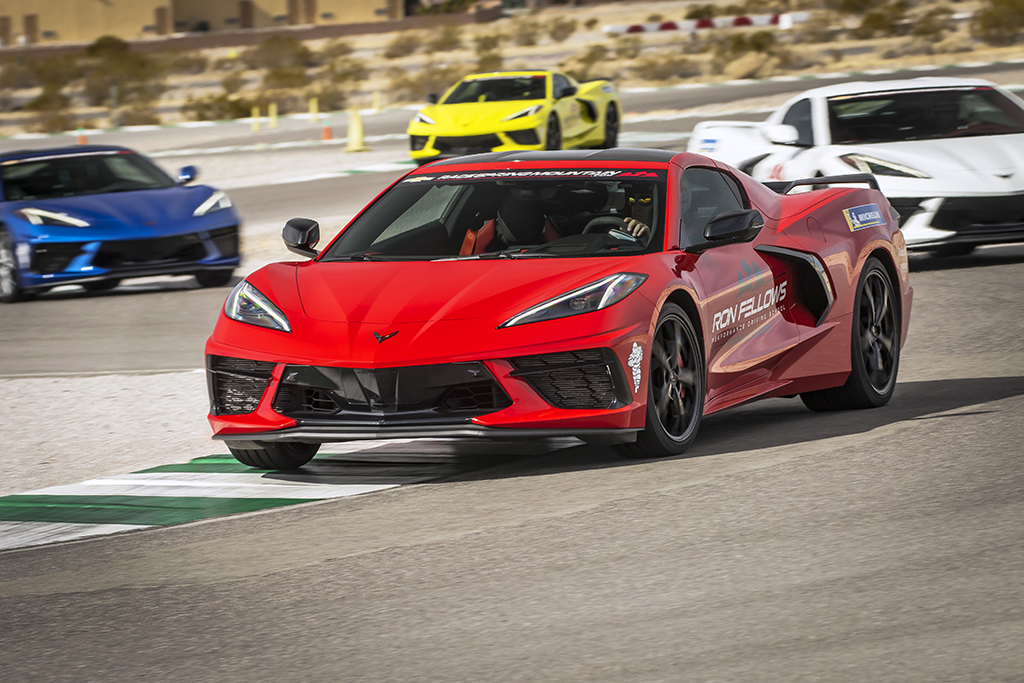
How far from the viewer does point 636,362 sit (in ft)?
20.9

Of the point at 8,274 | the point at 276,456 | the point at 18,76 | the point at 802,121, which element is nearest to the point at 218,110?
the point at 18,76

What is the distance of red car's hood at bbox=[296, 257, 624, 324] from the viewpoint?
6375 mm

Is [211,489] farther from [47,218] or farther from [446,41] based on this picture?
[446,41]

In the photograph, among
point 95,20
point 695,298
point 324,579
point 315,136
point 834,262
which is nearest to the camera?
point 324,579

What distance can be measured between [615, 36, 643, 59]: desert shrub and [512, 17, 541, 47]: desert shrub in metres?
6.05

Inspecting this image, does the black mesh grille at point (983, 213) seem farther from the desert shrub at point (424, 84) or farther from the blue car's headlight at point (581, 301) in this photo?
the desert shrub at point (424, 84)

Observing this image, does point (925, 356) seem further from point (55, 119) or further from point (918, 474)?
point (55, 119)

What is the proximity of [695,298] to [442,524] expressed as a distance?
5.68 ft

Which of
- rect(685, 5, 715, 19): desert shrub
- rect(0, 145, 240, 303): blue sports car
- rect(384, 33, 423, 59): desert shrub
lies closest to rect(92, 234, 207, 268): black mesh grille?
rect(0, 145, 240, 303): blue sports car

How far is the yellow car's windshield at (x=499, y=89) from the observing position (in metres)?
23.9

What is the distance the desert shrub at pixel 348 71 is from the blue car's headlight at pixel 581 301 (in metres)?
53.4

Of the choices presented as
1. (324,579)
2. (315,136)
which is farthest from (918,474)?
(315,136)

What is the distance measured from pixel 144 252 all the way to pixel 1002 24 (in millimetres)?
43985

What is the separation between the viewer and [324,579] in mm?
5066
